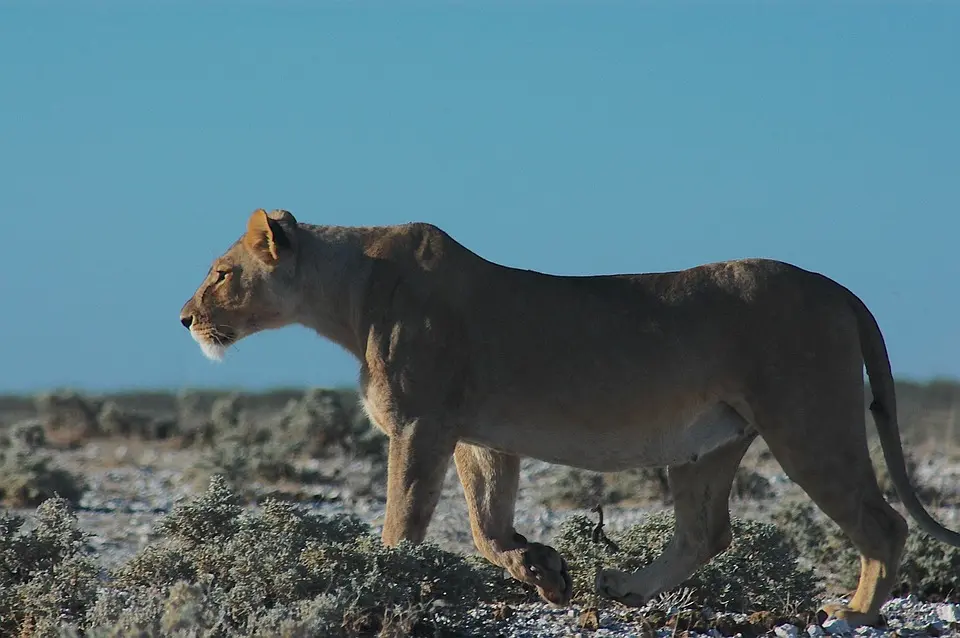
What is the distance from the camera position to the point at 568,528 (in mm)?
9734

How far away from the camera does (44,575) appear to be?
8148 millimetres

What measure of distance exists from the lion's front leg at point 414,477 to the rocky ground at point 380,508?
651mm

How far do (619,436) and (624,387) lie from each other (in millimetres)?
270

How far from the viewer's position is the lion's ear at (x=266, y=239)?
908 cm

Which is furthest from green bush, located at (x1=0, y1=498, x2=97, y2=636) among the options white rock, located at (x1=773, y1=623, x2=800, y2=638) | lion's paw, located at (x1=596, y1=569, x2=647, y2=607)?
white rock, located at (x1=773, y1=623, x2=800, y2=638)

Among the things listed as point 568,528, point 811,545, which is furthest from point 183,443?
point 568,528

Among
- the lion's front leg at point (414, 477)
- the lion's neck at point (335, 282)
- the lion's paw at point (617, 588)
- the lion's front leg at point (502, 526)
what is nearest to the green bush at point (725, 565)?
the lion's paw at point (617, 588)

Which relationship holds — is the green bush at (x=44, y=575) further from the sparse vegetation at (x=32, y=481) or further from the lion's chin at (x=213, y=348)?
the sparse vegetation at (x=32, y=481)

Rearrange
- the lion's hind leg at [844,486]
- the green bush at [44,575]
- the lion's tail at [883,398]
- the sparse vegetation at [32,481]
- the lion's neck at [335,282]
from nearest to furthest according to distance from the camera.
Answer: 1. the green bush at [44,575]
2. the lion's hind leg at [844,486]
3. the lion's tail at [883,398]
4. the lion's neck at [335,282]
5. the sparse vegetation at [32,481]

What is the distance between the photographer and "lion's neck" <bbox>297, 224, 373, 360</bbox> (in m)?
8.89

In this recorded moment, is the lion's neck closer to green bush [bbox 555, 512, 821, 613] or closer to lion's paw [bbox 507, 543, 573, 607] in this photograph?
lion's paw [bbox 507, 543, 573, 607]

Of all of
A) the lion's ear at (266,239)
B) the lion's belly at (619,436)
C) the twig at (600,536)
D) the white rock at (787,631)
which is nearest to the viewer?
the white rock at (787,631)

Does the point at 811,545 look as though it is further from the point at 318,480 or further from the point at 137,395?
the point at 137,395

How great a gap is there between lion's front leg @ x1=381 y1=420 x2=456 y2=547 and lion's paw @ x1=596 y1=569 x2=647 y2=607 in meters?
1.05
